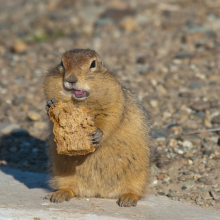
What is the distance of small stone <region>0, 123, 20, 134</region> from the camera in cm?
667

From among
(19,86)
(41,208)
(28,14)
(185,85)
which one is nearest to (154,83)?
(185,85)

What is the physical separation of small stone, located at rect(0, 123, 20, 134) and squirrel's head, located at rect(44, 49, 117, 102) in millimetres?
2645

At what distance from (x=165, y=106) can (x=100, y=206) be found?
129 inches

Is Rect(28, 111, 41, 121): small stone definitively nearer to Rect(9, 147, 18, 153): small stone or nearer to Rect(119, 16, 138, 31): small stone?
Rect(9, 147, 18, 153): small stone

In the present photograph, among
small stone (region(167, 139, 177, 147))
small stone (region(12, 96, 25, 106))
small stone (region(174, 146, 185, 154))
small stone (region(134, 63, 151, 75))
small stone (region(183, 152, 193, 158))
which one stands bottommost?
small stone (region(183, 152, 193, 158))

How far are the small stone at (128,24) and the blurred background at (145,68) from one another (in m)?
0.02

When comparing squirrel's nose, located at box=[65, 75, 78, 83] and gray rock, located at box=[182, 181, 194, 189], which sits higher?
squirrel's nose, located at box=[65, 75, 78, 83]

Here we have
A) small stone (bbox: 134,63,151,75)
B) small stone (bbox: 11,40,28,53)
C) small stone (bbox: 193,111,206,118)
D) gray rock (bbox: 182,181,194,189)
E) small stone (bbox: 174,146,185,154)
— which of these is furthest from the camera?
small stone (bbox: 11,40,28,53)

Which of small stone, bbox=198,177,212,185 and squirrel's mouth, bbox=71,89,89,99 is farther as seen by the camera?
small stone, bbox=198,177,212,185

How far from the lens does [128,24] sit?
10.4 metres

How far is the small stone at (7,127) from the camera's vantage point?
6672 millimetres

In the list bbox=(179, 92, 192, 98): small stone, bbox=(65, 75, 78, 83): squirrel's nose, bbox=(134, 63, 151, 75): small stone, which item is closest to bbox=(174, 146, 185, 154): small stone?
bbox=(179, 92, 192, 98): small stone

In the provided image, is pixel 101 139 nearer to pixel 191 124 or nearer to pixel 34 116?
pixel 191 124

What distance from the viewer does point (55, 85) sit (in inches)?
164
